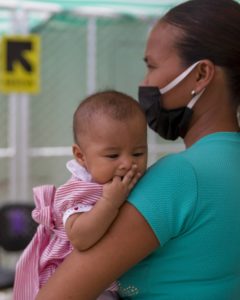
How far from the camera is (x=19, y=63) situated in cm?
355

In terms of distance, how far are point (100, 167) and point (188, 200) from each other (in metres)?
0.21

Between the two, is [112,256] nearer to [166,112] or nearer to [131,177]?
[131,177]

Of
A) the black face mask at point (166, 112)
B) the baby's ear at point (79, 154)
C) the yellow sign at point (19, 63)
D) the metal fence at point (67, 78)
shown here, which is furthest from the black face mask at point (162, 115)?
the metal fence at point (67, 78)

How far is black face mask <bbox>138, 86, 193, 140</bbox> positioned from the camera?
1.41 metres

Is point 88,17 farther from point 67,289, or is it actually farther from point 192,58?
point 67,289

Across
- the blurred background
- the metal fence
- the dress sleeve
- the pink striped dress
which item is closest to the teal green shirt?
the dress sleeve

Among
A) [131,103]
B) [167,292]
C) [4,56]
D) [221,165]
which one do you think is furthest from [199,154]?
[4,56]

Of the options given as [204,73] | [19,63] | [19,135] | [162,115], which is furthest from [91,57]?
[204,73]

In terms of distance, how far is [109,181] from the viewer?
1.26 metres

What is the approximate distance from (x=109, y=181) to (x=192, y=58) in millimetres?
344

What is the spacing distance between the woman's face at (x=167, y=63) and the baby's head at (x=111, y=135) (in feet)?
0.45

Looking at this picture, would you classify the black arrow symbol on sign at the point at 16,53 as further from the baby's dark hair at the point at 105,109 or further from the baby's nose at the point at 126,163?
the baby's nose at the point at 126,163

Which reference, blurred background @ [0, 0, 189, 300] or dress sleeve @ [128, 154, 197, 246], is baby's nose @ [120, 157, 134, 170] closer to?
dress sleeve @ [128, 154, 197, 246]

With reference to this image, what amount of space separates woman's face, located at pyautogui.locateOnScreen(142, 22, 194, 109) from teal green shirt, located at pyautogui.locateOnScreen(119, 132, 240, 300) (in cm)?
19
